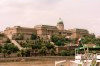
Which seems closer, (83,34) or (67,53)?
(67,53)

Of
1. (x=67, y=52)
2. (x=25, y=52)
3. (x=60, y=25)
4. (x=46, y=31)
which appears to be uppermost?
(x=60, y=25)

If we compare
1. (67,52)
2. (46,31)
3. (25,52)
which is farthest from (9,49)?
(46,31)

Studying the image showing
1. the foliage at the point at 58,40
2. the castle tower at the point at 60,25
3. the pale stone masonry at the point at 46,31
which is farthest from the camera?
the castle tower at the point at 60,25

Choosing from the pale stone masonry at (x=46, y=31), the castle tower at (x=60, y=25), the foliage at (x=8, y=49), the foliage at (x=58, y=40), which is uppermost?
the castle tower at (x=60, y=25)

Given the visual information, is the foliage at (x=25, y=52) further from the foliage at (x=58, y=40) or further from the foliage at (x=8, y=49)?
the foliage at (x=58, y=40)

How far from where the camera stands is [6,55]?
3342 inches

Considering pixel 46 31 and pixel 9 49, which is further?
pixel 46 31

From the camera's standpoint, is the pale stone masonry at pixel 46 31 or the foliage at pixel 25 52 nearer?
the foliage at pixel 25 52

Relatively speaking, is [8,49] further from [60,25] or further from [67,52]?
[60,25]

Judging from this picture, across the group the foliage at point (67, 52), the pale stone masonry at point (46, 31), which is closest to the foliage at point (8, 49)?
the foliage at point (67, 52)

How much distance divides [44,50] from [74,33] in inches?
2227

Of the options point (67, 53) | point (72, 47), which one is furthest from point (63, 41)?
point (67, 53)

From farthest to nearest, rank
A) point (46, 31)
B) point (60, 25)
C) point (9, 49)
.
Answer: point (60, 25)
point (46, 31)
point (9, 49)

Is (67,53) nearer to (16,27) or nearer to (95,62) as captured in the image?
(16,27)
